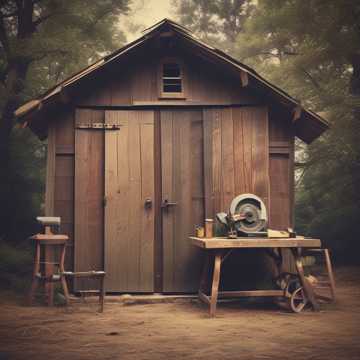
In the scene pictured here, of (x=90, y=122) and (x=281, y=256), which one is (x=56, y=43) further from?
(x=281, y=256)

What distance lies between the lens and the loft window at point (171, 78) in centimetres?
815

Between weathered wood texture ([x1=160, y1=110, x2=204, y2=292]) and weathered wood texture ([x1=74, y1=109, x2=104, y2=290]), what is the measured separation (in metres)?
1.05

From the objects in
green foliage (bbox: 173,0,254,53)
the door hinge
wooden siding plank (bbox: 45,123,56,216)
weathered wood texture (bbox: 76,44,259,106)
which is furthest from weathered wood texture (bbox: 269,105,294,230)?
green foliage (bbox: 173,0,254,53)

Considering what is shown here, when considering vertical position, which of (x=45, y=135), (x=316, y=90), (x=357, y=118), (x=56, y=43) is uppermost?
(x=56, y=43)

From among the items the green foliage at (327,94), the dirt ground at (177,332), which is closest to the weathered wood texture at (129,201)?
the dirt ground at (177,332)

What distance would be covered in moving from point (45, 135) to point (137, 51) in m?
2.53

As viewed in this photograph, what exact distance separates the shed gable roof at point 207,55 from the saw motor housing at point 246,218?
177cm

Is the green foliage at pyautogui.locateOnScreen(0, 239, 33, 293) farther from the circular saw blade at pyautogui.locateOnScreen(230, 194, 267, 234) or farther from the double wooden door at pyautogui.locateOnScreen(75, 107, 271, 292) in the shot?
the circular saw blade at pyautogui.locateOnScreen(230, 194, 267, 234)

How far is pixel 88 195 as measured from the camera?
7.82 meters

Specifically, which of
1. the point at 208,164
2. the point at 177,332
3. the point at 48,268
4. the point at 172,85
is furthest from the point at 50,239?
the point at 172,85

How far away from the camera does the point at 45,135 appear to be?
9102 millimetres

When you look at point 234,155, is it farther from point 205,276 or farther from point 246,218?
point 205,276

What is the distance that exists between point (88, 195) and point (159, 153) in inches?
53.9

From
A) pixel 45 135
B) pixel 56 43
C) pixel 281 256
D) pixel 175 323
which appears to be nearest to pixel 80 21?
pixel 56 43
